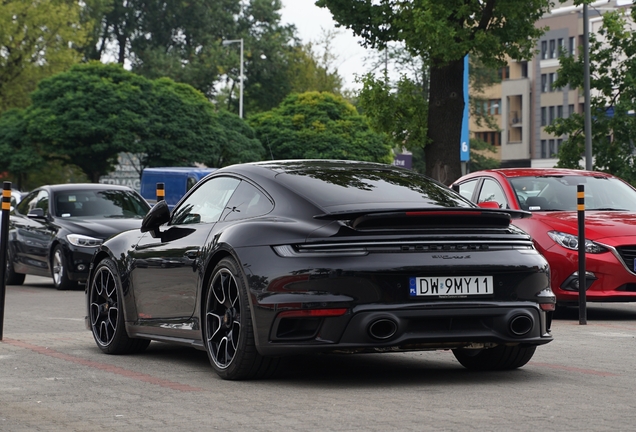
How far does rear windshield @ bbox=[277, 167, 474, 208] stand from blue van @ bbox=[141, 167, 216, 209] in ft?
116

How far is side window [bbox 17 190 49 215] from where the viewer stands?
67.1 feet

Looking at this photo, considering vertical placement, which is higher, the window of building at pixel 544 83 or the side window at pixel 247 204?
the window of building at pixel 544 83

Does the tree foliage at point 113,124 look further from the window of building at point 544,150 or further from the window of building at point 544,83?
the window of building at point 544,83

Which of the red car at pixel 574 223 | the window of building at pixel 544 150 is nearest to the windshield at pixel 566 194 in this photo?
the red car at pixel 574 223

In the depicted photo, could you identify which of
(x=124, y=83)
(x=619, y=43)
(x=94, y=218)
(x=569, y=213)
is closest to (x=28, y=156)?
(x=124, y=83)

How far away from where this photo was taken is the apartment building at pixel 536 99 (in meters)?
108

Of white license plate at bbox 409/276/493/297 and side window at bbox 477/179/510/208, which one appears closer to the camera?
white license plate at bbox 409/276/493/297

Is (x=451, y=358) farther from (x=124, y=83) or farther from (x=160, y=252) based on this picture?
(x=124, y=83)

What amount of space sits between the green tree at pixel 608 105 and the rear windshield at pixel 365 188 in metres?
28.0

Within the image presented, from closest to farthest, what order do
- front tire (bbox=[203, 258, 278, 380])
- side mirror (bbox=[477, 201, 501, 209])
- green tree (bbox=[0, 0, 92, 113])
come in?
front tire (bbox=[203, 258, 278, 380]) < side mirror (bbox=[477, 201, 501, 209]) < green tree (bbox=[0, 0, 92, 113])

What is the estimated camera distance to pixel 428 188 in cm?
861

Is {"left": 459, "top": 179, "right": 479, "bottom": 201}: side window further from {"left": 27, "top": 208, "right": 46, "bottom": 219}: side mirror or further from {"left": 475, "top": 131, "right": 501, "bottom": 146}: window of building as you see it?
{"left": 475, "top": 131, "right": 501, "bottom": 146}: window of building

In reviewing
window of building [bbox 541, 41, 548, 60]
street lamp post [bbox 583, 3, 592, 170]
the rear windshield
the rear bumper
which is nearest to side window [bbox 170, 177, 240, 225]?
the rear windshield

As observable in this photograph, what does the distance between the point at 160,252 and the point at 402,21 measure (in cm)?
2088
